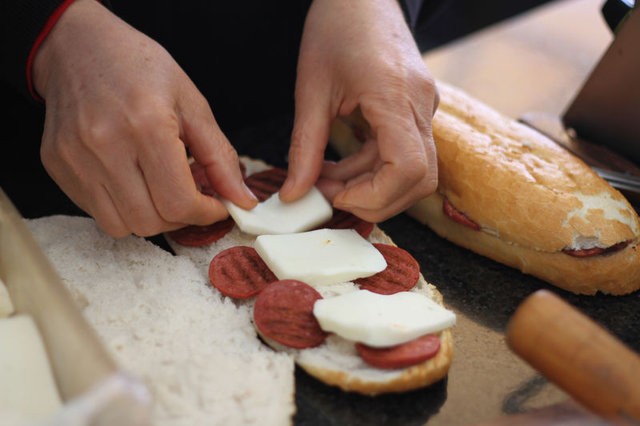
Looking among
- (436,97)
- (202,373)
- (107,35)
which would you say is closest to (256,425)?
(202,373)

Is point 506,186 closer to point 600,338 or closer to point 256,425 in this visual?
point 600,338

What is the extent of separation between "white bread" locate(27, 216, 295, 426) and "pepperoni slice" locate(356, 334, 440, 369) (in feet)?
0.60

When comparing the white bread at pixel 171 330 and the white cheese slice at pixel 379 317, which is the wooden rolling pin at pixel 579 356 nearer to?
the white cheese slice at pixel 379 317

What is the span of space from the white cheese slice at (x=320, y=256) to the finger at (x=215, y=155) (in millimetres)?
165

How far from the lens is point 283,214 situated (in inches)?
73.9

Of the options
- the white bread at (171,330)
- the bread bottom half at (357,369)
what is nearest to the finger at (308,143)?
the white bread at (171,330)

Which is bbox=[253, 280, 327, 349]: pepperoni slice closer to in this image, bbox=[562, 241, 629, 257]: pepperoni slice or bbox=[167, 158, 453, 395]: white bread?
bbox=[167, 158, 453, 395]: white bread

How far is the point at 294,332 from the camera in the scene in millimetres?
1561

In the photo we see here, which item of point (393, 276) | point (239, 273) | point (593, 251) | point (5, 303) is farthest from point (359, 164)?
point (5, 303)

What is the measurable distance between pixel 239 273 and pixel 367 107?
589 millimetres

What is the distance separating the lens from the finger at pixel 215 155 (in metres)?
1.69

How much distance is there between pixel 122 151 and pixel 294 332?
1.98 ft

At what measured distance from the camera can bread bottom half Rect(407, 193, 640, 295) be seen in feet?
6.26

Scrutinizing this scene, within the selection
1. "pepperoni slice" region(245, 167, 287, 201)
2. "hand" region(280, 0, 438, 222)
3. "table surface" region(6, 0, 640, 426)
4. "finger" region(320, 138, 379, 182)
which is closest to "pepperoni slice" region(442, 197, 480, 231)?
"table surface" region(6, 0, 640, 426)
